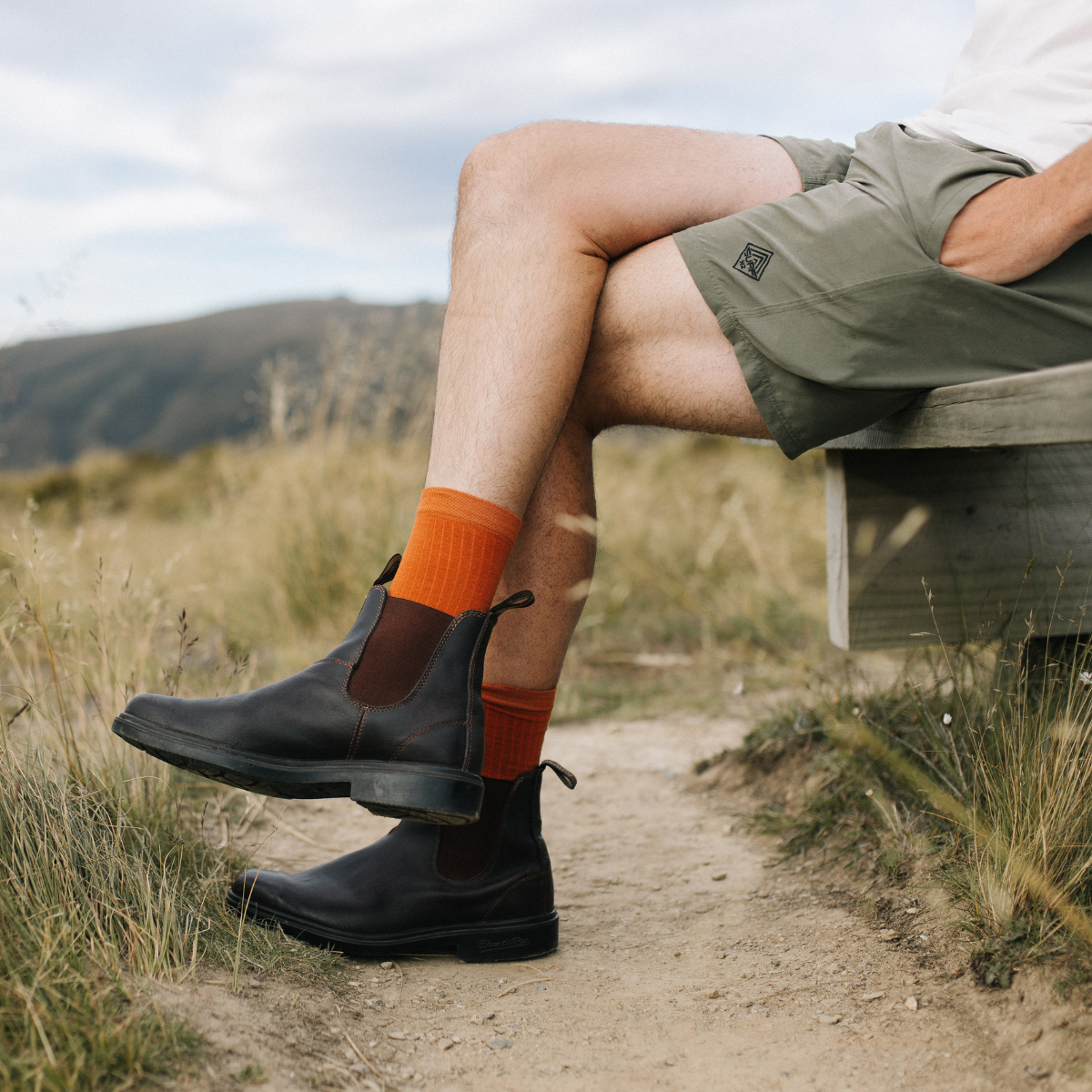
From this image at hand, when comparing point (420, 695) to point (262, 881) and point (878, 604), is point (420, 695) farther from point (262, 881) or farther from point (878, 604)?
A: point (878, 604)

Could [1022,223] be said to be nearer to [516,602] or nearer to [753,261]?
[753,261]

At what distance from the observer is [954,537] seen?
1601mm

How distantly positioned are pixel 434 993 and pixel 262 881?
0.96 ft

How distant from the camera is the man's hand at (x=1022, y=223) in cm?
108

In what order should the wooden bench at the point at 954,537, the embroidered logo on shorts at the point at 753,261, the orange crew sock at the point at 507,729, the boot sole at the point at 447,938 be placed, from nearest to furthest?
1. the embroidered logo on shorts at the point at 753,261
2. the boot sole at the point at 447,938
3. the orange crew sock at the point at 507,729
4. the wooden bench at the point at 954,537

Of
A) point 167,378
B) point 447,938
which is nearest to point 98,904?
point 447,938

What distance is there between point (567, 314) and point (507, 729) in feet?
2.02

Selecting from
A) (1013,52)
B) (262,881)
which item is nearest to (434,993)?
(262,881)

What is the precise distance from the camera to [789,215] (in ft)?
3.99

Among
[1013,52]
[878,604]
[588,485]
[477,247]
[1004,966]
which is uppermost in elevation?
[1013,52]

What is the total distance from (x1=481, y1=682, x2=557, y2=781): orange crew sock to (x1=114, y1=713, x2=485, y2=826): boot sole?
0.79ft

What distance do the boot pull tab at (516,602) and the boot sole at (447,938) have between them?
1.54ft

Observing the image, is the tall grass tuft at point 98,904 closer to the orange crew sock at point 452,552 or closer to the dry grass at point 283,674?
the dry grass at point 283,674

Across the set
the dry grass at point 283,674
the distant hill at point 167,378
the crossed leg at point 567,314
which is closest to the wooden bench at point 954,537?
the dry grass at point 283,674
